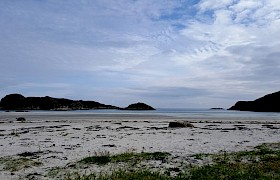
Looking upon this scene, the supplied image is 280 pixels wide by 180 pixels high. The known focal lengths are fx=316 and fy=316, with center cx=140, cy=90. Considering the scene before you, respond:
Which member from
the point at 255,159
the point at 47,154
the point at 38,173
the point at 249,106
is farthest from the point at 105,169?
the point at 249,106

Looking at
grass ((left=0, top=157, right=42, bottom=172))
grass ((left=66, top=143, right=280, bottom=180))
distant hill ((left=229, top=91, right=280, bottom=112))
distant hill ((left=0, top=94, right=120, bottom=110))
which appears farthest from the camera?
distant hill ((left=0, top=94, right=120, bottom=110))

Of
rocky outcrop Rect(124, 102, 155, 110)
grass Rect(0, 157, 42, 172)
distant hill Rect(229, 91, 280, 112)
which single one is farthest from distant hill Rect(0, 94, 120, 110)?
grass Rect(0, 157, 42, 172)

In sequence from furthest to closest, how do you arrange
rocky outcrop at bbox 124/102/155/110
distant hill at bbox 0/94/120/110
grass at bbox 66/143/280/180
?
rocky outcrop at bbox 124/102/155/110 < distant hill at bbox 0/94/120/110 < grass at bbox 66/143/280/180

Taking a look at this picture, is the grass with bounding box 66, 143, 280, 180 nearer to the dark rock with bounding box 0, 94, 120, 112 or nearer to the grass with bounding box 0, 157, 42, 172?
the grass with bounding box 0, 157, 42, 172

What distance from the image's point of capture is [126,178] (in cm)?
1088

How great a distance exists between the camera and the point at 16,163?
13562 mm

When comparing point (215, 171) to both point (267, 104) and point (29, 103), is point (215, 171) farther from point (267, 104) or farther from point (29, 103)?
point (29, 103)

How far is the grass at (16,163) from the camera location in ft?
41.9

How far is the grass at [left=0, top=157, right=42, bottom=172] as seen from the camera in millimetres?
12762

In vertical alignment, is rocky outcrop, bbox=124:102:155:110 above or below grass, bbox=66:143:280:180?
above

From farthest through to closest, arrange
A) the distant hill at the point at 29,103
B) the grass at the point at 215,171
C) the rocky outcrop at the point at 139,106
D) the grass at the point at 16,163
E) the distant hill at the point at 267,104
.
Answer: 1. the rocky outcrop at the point at 139,106
2. the distant hill at the point at 29,103
3. the distant hill at the point at 267,104
4. the grass at the point at 16,163
5. the grass at the point at 215,171

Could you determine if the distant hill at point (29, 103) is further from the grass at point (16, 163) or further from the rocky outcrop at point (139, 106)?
the grass at point (16, 163)

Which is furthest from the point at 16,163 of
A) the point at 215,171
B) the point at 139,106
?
the point at 139,106

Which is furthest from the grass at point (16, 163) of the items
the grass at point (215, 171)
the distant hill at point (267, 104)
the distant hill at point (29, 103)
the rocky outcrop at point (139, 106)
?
the rocky outcrop at point (139, 106)
